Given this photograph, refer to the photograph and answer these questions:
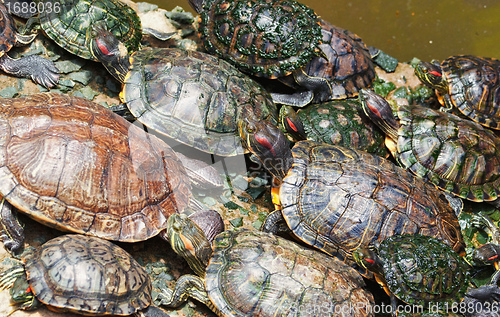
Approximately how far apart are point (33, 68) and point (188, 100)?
1899 mm

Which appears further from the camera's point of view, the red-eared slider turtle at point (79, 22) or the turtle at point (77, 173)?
the red-eared slider turtle at point (79, 22)

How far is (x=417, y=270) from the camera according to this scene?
4.03 metres

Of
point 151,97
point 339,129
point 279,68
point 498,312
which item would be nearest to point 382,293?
point 498,312

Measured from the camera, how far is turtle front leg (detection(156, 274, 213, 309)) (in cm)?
389

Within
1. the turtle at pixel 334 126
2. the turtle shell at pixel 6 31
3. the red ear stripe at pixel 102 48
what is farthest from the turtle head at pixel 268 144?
the turtle shell at pixel 6 31

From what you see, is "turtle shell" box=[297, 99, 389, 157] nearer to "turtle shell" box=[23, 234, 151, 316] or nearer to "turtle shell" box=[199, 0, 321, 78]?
"turtle shell" box=[199, 0, 321, 78]

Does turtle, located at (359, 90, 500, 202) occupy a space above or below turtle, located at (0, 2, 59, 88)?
above

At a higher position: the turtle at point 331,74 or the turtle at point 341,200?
the turtle at point 331,74

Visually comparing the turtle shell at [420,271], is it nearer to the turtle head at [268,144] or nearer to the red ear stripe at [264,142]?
the turtle head at [268,144]

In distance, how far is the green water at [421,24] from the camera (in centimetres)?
725

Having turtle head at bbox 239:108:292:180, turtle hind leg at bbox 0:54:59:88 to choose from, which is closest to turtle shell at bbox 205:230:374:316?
turtle head at bbox 239:108:292:180

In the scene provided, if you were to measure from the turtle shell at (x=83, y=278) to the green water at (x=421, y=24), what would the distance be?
557cm

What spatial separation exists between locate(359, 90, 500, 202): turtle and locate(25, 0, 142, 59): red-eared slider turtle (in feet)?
10.5

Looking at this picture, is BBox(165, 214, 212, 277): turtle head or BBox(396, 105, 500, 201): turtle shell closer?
BBox(165, 214, 212, 277): turtle head
